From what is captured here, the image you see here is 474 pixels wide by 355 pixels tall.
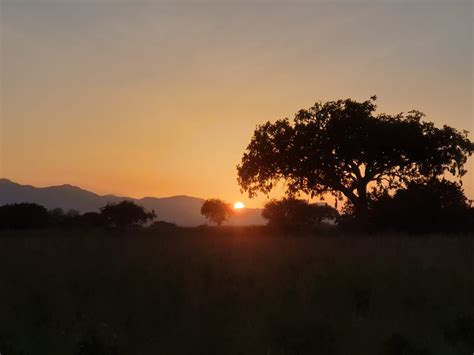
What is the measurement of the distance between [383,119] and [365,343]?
29175 millimetres

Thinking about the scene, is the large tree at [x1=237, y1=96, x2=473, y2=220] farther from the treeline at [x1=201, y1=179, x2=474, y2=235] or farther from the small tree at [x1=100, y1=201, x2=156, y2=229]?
the small tree at [x1=100, y1=201, x2=156, y2=229]

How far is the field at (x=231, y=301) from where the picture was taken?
25.4ft

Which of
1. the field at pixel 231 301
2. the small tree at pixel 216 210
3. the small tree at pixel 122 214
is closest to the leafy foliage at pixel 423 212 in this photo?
the field at pixel 231 301

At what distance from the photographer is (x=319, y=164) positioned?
1371 inches

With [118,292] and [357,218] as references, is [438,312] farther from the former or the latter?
[357,218]

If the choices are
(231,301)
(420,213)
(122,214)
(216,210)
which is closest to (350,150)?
(420,213)

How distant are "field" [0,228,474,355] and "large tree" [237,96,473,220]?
67.2 ft

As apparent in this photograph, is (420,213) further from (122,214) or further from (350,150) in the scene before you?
(122,214)

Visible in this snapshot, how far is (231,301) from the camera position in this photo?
9.50 m

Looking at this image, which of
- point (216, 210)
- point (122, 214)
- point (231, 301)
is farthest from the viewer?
point (216, 210)

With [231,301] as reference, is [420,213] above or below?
above

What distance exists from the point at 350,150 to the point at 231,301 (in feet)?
84.1

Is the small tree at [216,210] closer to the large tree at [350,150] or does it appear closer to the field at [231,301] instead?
the large tree at [350,150]

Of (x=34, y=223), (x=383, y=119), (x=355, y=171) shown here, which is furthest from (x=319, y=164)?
(x=34, y=223)
